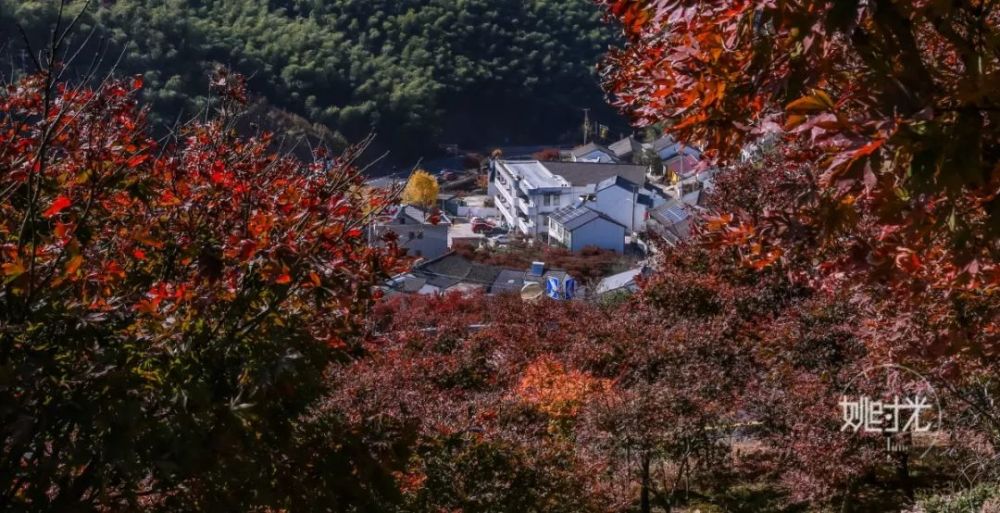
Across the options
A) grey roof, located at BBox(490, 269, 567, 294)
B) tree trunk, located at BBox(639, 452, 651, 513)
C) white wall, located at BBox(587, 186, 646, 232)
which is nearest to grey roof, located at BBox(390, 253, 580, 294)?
grey roof, located at BBox(490, 269, 567, 294)

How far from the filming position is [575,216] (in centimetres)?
4019

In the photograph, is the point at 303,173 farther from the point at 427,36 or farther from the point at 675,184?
the point at 427,36

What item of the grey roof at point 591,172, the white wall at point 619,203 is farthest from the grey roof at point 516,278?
the grey roof at point 591,172

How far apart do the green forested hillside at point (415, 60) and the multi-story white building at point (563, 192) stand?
10.6m

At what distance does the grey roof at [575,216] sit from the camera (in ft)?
129

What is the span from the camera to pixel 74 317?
2902mm

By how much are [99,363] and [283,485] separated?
83cm

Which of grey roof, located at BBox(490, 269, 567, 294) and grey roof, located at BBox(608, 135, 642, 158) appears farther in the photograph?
grey roof, located at BBox(608, 135, 642, 158)

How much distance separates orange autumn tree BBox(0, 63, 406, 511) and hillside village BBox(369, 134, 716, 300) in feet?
70.4

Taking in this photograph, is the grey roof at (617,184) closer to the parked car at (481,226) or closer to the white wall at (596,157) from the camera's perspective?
the parked car at (481,226)

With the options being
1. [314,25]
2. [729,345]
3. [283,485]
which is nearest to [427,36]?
[314,25]

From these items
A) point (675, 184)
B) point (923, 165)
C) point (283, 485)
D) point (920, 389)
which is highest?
point (923, 165)

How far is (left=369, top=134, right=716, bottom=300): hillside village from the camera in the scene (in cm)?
3069
